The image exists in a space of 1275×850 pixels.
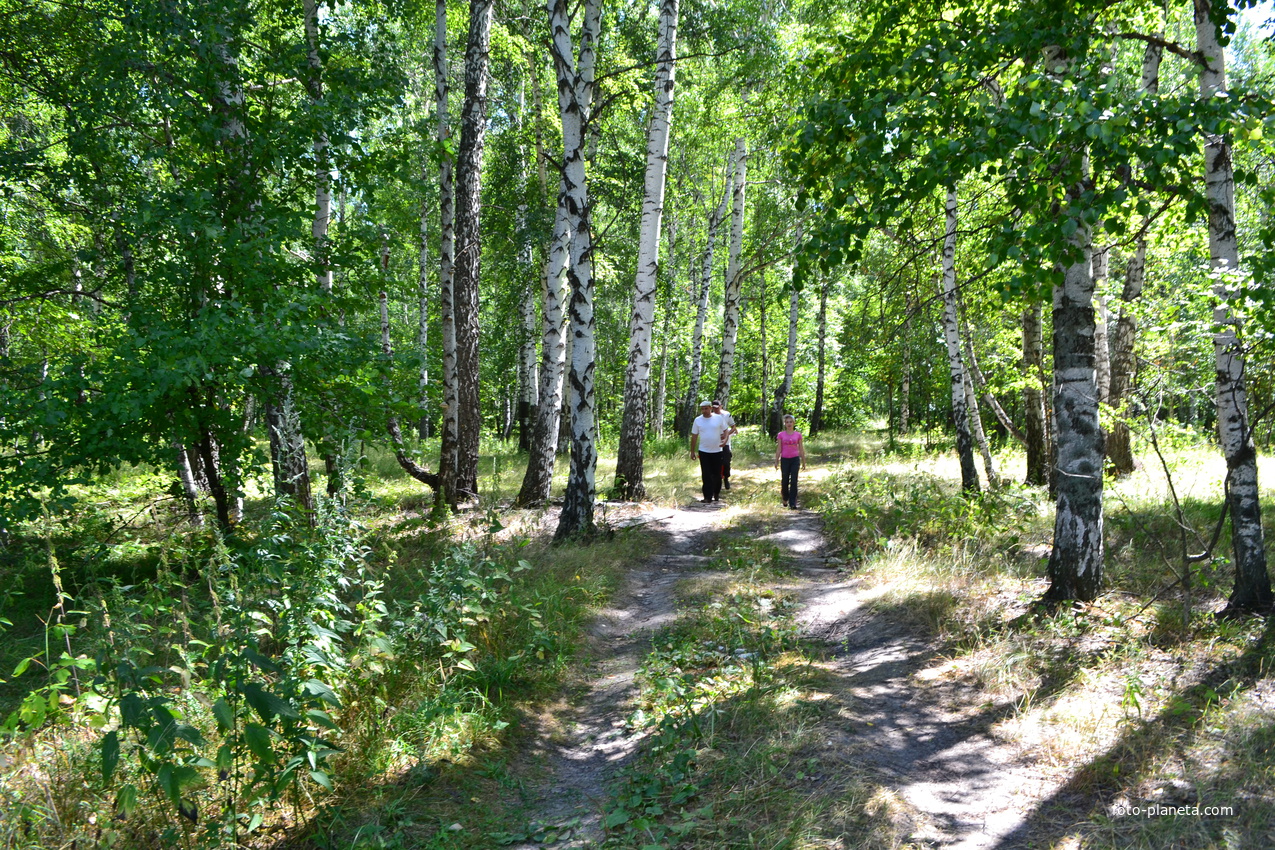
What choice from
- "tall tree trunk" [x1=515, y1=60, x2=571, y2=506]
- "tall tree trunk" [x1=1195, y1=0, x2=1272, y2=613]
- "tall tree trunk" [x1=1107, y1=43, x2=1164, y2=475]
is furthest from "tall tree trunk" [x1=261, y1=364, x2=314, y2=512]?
"tall tree trunk" [x1=1107, y1=43, x2=1164, y2=475]

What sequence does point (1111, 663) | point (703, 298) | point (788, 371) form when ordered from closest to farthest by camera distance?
point (1111, 663), point (703, 298), point (788, 371)

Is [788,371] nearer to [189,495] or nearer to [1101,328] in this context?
[1101,328]

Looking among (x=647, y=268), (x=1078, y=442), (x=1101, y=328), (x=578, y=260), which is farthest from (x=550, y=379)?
(x=1101, y=328)

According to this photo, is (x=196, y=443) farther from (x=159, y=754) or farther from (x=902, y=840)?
(x=902, y=840)

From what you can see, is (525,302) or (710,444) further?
(525,302)

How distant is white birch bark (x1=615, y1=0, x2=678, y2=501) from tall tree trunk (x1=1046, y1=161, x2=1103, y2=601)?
5987mm

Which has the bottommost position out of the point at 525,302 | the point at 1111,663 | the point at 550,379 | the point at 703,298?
the point at 1111,663

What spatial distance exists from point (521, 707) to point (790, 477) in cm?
732

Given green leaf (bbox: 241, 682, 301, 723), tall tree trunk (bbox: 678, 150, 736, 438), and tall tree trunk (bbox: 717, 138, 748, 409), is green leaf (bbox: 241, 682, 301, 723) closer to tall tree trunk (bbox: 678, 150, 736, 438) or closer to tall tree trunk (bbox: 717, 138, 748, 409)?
tall tree trunk (bbox: 717, 138, 748, 409)

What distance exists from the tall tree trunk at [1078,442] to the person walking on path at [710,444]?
6.30m

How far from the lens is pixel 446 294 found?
1059cm

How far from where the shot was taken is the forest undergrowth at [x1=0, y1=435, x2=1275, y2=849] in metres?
2.90

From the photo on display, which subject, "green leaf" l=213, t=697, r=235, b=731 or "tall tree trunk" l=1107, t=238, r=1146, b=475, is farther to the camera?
"tall tree trunk" l=1107, t=238, r=1146, b=475

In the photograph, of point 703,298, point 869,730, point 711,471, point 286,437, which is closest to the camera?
point 869,730
